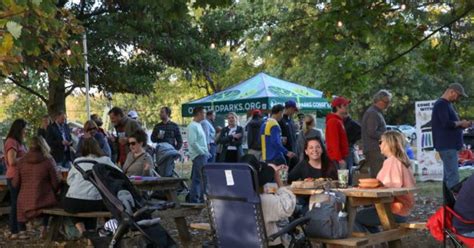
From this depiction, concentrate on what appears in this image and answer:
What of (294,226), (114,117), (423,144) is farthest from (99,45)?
(294,226)

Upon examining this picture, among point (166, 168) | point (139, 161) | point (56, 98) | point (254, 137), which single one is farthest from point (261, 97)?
point (139, 161)

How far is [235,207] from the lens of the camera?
514cm

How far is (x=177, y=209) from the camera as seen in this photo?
307 inches

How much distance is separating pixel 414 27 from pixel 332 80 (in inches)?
61.3

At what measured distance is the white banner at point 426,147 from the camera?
15320 millimetres

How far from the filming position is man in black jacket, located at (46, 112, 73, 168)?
457 inches

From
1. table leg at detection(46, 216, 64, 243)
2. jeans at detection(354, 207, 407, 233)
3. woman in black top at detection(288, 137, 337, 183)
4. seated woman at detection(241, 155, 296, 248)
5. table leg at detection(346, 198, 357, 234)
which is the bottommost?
table leg at detection(46, 216, 64, 243)

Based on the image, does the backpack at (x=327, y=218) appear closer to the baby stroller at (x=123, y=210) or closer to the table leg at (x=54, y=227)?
the baby stroller at (x=123, y=210)

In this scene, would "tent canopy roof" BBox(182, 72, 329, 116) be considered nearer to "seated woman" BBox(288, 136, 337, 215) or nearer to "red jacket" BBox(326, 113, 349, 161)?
"red jacket" BBox(326, 113, 349, 161)

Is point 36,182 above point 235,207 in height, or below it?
above

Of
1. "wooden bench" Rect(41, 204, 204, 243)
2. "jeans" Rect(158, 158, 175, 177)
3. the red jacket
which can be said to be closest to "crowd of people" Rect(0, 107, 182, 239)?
"wooden bench" Rect(41, 204, 204, 243)

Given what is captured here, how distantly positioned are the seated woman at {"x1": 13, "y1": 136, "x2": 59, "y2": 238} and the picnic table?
146 inches

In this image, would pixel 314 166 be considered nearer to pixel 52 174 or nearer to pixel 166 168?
pixel 52 174

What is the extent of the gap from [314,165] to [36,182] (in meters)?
3.67
